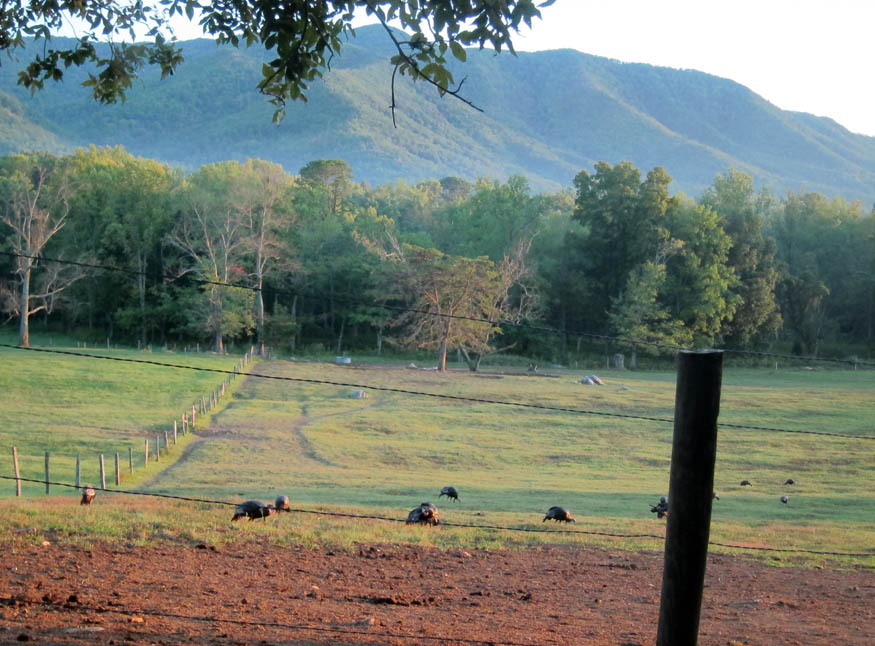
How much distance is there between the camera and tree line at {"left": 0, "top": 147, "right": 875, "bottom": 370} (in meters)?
63.2

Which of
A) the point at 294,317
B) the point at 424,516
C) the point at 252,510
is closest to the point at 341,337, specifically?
the point at 294,317

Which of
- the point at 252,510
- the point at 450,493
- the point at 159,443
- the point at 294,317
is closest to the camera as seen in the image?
the point at 252,510

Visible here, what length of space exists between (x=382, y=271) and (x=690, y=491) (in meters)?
60.2

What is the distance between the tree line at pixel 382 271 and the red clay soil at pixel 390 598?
4791 cm

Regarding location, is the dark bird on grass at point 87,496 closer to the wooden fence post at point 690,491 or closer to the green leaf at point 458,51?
the green leaf at point 458,51

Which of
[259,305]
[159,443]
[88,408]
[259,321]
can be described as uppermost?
[259,305]

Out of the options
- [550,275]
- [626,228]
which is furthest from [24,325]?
[626,228]

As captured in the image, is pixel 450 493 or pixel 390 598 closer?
pixel 390 598

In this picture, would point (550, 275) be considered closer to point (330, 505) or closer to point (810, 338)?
point (810, 338)

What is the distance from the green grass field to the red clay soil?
1456 mm

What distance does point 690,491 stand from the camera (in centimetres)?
449

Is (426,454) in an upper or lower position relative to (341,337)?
lower

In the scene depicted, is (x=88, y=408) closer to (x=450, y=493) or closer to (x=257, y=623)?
(x=450, y=493)

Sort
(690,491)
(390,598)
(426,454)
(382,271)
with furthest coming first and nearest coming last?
(382,271), (426,454), (390,598), (690,491)
